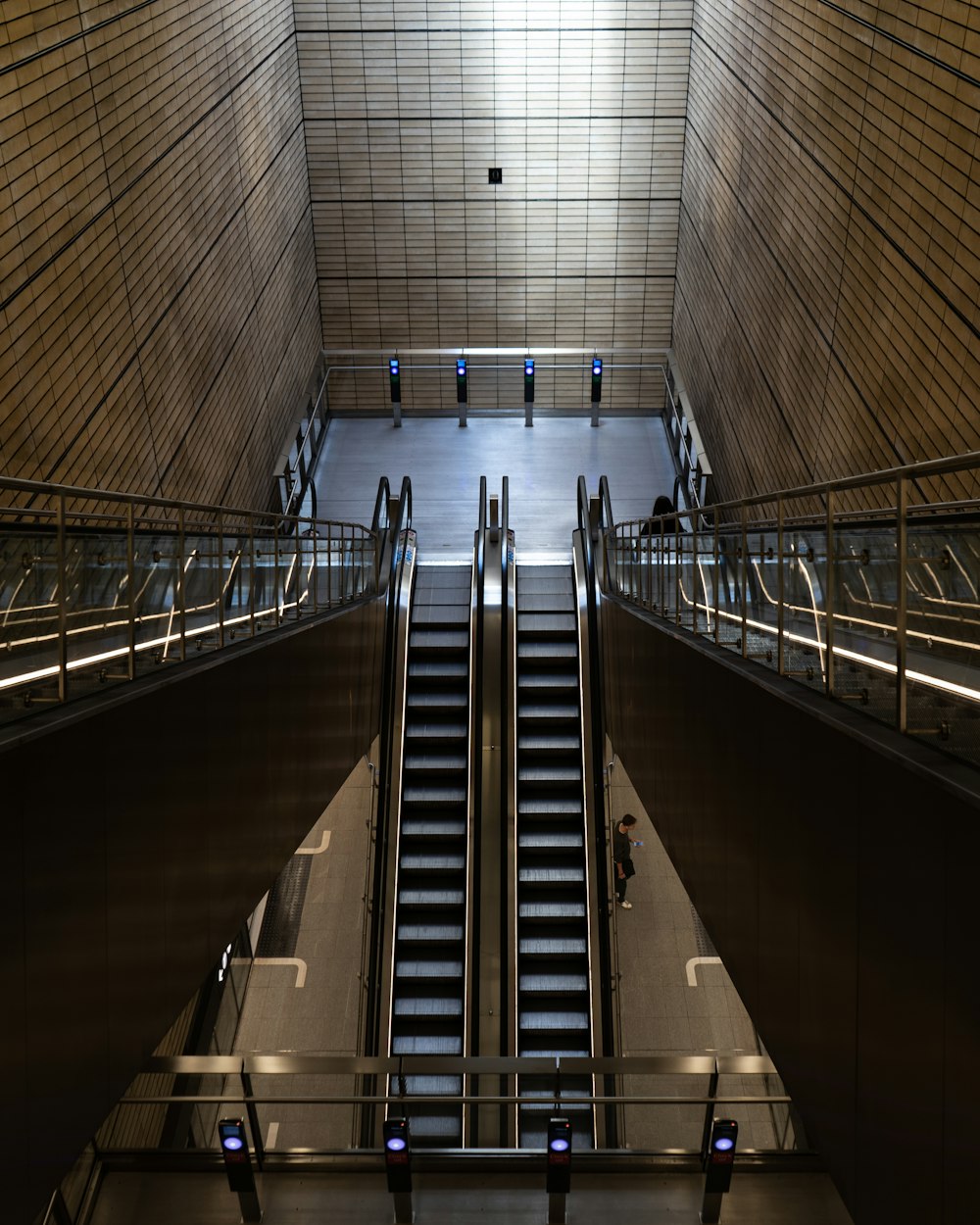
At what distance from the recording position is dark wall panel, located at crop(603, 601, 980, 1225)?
2.12 metres

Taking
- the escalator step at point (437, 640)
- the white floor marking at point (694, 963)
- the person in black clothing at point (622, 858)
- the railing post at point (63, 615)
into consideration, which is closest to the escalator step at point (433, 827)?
the person in black clothing at point (622, 858)

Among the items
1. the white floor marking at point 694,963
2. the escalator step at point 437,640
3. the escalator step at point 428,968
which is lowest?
the escalator step at point 428,968

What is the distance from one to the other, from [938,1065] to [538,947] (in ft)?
20.8

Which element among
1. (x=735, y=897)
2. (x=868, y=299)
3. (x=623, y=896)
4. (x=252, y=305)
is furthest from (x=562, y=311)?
(x=735, y=897)

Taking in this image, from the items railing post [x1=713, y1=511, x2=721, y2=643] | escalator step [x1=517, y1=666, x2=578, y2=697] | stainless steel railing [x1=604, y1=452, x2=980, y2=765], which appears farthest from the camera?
escalator step [x1=517, y1=666, x2=578, y2=697]

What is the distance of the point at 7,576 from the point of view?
9.02 ft

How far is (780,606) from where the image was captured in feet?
12.5

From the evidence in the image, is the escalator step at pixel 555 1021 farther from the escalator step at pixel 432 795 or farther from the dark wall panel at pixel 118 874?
the dark wall panel at pixel 118 874

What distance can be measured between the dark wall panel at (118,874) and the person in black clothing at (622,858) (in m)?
3.93

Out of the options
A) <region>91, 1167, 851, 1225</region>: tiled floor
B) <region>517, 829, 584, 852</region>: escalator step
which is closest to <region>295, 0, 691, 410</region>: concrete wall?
<region>517, 829, 584, 852</region>: escalator step

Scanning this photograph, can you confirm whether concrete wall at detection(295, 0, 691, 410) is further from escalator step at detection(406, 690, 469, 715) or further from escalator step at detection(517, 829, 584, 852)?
escalator step at detection(517, 829, 584, 852)

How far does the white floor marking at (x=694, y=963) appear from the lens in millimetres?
7879

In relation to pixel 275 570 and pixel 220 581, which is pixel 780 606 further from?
pixel 275 570

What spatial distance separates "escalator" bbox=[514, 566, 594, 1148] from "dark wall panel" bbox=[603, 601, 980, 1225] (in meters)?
3.23
